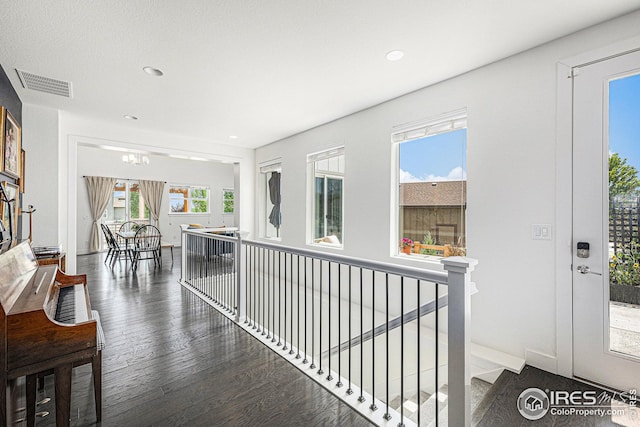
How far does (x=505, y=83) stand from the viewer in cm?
248

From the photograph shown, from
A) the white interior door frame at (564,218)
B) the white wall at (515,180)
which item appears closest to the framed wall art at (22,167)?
the white wall at (515,180)

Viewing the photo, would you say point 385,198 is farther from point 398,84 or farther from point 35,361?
point 35,361

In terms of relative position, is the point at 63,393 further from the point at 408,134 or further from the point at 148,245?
the point at 148,245

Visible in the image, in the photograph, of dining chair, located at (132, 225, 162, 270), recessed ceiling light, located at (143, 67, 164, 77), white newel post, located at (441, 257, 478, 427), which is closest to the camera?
white newel post, located at (441, 257, 478, 427)

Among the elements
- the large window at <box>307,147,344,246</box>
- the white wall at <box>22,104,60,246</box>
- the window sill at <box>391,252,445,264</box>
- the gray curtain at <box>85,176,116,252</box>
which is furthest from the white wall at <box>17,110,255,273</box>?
the gray curtain at <box>85,176,116,252</box>

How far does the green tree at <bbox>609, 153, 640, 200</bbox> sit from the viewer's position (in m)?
1.90

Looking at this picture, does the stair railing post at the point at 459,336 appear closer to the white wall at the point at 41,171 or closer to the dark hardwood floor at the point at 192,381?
the dark hardwood floor at the point at 192,381

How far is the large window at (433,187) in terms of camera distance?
9.60 feet

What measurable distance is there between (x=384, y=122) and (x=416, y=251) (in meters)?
1.56

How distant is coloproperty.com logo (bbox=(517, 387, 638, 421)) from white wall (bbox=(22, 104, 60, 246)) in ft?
17.5

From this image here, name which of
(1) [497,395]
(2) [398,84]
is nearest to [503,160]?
(2) [398,84]

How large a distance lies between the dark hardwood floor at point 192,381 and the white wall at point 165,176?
20.1 ft

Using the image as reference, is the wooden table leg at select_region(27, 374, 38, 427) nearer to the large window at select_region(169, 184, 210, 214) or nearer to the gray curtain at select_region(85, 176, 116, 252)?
the gray curtain at select_region(85, 176, 116, 252)

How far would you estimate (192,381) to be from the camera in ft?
6.74
